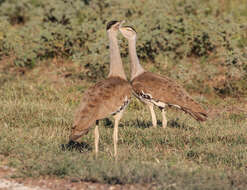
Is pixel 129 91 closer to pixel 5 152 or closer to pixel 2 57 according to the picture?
pixel 5 152

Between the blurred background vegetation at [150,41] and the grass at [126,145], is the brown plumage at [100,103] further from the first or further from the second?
the blurred background vegetation at [150,41]

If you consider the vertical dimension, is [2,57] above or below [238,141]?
above

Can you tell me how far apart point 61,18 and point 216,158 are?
795 centimetres

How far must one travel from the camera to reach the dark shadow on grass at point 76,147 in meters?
6.88

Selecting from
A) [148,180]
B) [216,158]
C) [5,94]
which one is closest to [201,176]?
[148,180]

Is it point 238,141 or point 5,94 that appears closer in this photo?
point 238,141

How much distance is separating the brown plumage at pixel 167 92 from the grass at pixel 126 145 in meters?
0.35

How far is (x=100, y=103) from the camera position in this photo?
255 inches

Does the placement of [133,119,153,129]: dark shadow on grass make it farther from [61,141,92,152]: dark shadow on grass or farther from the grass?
[61,141,92,152]: dark shadow on grass

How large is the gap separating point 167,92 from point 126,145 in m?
1.56

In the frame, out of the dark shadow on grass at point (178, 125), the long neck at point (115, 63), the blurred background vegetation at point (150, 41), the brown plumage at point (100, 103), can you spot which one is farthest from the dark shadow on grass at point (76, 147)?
the blurred background vegetation at point (150, 41)

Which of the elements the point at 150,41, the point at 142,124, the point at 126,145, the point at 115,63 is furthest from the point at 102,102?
the point at 150,41

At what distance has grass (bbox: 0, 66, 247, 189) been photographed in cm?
536

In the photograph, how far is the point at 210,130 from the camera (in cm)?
830
